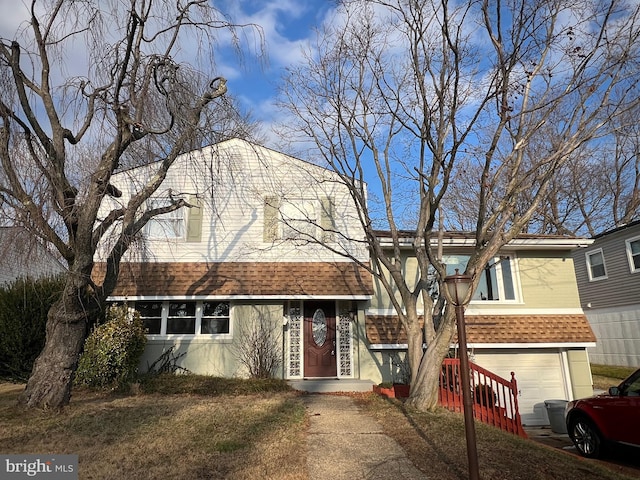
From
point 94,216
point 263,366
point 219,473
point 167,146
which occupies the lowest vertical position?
point 219,473

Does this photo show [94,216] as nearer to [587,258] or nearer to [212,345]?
[212,345]

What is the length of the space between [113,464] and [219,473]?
4.20 feet

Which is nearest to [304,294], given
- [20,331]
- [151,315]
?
[151,315]

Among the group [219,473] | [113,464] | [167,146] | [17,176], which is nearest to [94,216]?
[17,176]

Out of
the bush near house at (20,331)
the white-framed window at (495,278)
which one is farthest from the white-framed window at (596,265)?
the bush near house at (20,331)

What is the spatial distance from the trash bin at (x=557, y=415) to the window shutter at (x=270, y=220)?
8.70 metres

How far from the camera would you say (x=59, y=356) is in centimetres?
731

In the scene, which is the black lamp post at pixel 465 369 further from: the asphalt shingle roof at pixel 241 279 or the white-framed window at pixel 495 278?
the white-framed window at pixel 495 278

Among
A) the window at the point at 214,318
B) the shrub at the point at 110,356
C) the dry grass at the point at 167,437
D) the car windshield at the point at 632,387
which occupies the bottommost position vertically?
the dry grass at the point at 167,437

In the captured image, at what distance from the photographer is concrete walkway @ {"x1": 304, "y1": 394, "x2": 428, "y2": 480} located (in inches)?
189

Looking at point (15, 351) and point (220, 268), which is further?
point (220, 268)

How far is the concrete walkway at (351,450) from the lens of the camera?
15.8 feet

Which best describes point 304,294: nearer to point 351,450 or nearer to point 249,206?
point 249,206

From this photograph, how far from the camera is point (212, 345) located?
11.9 meters
